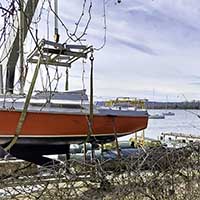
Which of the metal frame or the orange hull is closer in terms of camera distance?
the metal frame

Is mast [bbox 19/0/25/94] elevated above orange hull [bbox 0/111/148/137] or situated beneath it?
elevated above

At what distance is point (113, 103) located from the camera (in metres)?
7.36

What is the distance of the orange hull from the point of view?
5.76 m

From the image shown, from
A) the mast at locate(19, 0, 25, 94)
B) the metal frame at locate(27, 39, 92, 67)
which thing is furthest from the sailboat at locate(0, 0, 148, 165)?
the mast at locate(19, 0, 25, 94)

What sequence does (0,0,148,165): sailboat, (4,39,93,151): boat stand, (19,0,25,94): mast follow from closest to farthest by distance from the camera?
(19,0,25,94): mast
(4,39,93,151): boat stand
(0,0,148,165): sailboat

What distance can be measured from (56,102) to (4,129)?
0.94m

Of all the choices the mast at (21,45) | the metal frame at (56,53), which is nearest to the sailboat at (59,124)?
the metal frame at (56,53)

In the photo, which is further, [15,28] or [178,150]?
[178,150]

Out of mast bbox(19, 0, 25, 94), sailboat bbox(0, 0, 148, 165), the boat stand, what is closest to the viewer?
mast bbox(19, 0, 25, 94)

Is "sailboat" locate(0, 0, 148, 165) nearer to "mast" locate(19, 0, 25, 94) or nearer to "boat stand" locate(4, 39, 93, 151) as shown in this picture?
"boat stand" locate(4, 39, 93, 151)

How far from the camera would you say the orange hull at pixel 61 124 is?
5.76m

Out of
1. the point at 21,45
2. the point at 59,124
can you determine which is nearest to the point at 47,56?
the point at 21,45

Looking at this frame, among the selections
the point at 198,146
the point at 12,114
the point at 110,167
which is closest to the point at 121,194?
the point at 110,167

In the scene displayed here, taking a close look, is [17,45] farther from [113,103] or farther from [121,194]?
[113,103]
